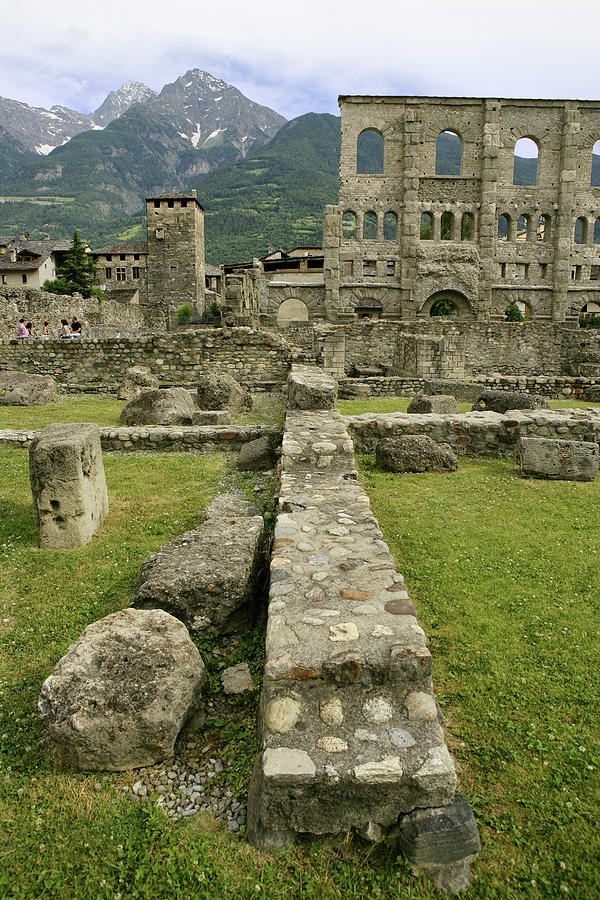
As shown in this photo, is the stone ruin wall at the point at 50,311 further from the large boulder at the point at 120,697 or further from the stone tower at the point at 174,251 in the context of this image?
the large boulder at the point at 120,697

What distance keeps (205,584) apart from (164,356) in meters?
14.5

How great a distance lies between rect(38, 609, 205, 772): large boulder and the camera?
2.83 meters

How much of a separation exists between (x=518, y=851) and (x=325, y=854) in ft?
2.73

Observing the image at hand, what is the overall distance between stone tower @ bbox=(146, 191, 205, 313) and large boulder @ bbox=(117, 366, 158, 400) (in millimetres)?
35752

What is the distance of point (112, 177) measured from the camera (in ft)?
541

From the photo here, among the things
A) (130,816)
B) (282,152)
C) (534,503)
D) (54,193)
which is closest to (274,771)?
(130,816)

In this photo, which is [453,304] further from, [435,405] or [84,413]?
[84,413]

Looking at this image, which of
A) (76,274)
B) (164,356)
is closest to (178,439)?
(164,356)

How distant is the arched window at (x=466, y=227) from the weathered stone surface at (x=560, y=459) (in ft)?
102

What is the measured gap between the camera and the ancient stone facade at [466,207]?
3434 cm

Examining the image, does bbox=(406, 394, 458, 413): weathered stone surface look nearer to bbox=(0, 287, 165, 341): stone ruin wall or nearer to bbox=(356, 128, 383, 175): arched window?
bbox=(0, 287, 165, 341): stone ruin wall

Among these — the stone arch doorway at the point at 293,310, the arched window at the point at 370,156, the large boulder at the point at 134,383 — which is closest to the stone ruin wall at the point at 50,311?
the large boulder at the point at 134,383

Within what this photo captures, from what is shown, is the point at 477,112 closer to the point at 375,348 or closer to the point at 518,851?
the point at 375,348

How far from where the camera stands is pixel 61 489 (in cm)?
539
